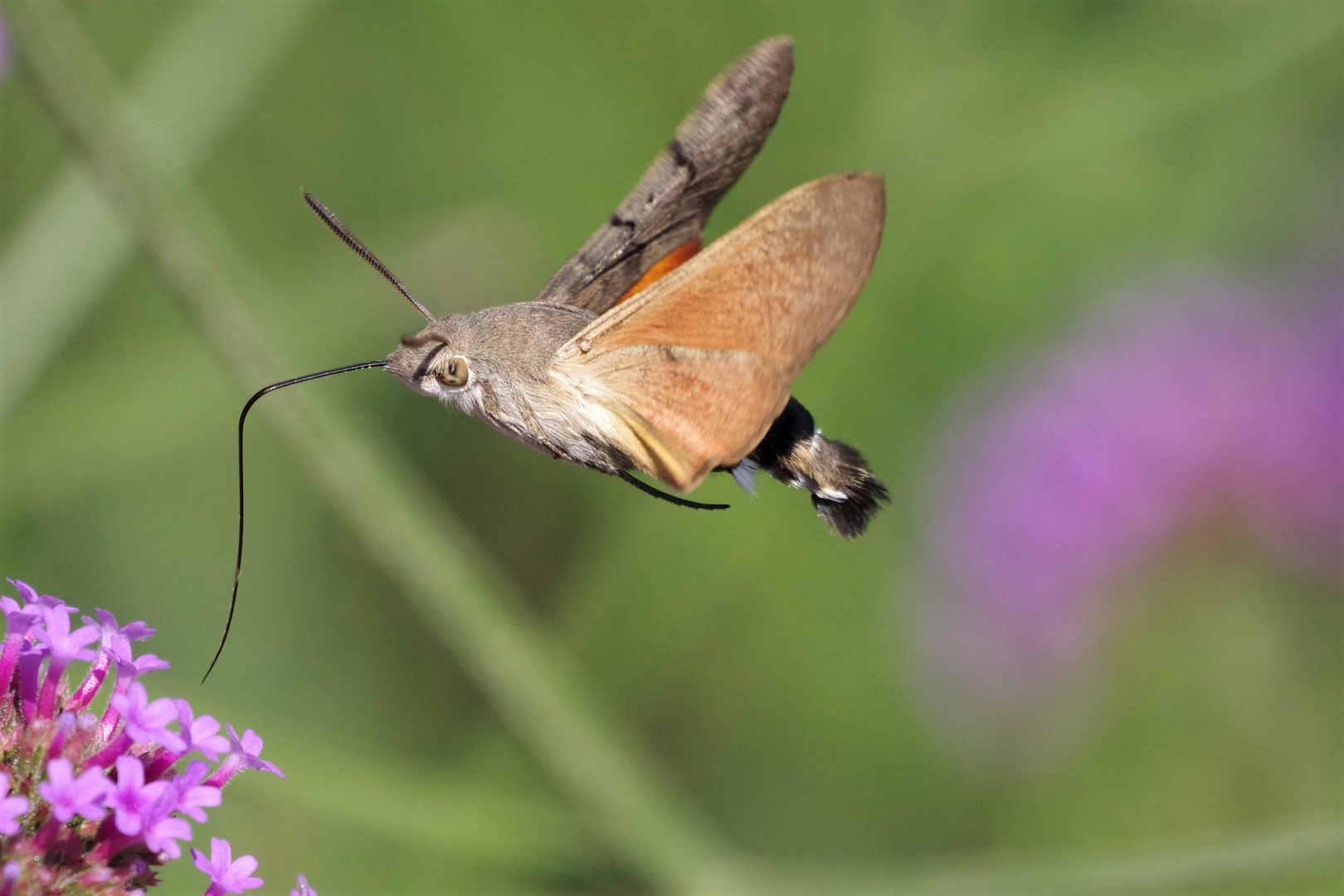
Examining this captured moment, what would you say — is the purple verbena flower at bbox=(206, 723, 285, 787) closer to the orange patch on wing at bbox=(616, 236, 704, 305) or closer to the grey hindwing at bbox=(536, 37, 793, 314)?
the grey hindwing at bbox=(536, 37, 793, 314)

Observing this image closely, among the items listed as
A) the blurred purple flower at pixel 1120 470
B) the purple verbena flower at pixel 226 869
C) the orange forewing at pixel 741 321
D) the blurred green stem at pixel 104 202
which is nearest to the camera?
the purple verbena flower at pixel 226 869

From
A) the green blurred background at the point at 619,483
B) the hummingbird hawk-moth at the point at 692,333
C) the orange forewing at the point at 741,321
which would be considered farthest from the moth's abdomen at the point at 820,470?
the green blurred background at the point at 619,483

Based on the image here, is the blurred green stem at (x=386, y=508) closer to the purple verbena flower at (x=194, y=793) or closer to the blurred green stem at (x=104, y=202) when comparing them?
the blurred green stem at (x=104, y=202)

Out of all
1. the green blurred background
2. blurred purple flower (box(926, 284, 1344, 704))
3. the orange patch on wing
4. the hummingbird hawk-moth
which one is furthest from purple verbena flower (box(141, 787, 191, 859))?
blurred purple flower (box(926, 284, 1344, 704))

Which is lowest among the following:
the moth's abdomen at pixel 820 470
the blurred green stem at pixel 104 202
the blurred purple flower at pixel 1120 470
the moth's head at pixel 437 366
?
the blurred green stem at pixel 104 202

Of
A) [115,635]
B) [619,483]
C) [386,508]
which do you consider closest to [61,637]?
[115,635]

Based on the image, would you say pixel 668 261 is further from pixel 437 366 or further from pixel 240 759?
pixel 240 759

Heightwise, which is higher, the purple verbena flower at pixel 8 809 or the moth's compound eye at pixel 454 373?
the moth's compound eye at pixel 454 373
